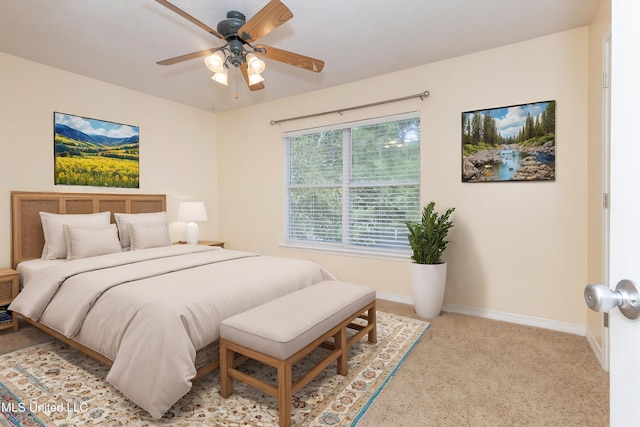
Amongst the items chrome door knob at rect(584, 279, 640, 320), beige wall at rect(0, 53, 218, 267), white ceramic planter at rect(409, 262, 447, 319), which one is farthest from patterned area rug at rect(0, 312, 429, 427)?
beige wall at rect(0, 53, 218, 267)

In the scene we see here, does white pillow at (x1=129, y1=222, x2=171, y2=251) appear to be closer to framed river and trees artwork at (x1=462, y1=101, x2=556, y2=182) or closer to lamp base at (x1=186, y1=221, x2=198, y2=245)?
lamp base at (x1=186, y1=221, x2=198, y2=245)

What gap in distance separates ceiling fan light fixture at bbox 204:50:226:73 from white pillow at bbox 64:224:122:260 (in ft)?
7.06

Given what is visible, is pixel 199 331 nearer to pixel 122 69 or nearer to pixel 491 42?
pixel 122 69

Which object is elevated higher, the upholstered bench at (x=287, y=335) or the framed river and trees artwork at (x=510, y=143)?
the framed river and trees artwork at (x=510, y=143)

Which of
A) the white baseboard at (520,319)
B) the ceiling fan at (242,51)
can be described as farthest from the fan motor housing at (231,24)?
the white baseboard at (520,319)

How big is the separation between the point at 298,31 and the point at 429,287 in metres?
2.66

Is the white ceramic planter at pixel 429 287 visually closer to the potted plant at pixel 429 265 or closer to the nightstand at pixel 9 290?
the potted plant at pixel 429 265

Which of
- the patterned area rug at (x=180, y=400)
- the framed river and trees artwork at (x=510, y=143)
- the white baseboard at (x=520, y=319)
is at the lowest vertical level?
the patterned area rug at (x=180, y=400)

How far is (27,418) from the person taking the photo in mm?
1736

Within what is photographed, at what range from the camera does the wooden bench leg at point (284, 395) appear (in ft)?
5.41

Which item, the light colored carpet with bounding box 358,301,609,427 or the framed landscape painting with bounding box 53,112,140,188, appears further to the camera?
the framed landscape painting with bounding box 53,112,140,188

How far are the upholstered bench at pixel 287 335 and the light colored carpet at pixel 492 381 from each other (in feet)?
1.38

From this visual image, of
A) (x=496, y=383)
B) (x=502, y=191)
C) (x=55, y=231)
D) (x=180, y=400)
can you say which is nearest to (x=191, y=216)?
(x=55, y=231)

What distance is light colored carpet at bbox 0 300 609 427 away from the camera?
1.76 meters
